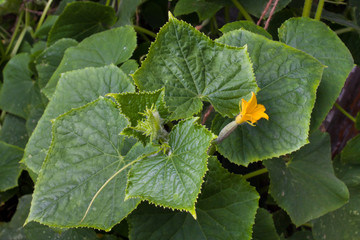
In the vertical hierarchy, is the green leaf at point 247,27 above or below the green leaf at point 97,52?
above

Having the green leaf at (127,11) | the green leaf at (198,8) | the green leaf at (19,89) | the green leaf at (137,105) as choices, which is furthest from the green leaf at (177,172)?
the green leaf at (19,89)

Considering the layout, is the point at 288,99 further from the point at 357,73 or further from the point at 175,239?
the point at 357,73

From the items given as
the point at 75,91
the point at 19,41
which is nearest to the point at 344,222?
the point at 75,91

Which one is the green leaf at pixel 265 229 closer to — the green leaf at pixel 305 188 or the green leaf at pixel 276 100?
the green leaf at pixel 305 188

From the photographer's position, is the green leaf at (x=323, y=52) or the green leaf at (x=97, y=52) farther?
the green leaf at (x=97, y=52)

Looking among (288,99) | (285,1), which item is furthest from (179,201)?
(285,1)

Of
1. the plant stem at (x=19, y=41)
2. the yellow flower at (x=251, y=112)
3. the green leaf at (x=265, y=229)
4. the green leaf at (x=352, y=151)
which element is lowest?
the green leaf at (x=265, y=229)
